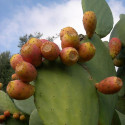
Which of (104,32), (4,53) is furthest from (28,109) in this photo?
(4,53)

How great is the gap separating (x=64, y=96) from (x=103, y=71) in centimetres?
26

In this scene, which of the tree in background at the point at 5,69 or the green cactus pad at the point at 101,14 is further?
the tree in background at the point at 5,69

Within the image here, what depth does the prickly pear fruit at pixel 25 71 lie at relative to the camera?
2.31 feet

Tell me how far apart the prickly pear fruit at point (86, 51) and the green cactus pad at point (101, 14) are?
375 mm

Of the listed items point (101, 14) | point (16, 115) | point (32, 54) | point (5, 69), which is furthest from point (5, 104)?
point (5, 69)

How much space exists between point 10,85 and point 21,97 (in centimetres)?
5

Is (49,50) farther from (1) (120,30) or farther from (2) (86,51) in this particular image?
(1) (120,30)

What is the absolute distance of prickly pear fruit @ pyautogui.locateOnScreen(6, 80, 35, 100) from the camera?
0.69m

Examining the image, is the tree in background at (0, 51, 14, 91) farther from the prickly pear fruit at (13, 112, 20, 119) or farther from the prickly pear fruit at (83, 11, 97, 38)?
the prickly pear fruit at (83, 11, 97, 38)

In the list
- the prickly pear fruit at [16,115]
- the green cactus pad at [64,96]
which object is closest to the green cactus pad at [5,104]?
the prickly pear fruit at [16,115]

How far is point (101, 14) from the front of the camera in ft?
3.94

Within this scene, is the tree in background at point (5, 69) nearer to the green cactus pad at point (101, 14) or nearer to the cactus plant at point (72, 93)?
the green cactus pad at point (101, 14)

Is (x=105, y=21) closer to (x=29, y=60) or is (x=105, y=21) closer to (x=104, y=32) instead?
(x=104, y=32)

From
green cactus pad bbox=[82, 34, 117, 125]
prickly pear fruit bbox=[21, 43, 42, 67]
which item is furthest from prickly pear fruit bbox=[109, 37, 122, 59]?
prickly pear fruit bbox=[21, 43, 42, 67]
